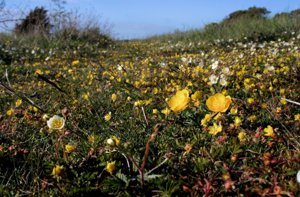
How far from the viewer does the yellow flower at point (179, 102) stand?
183cm

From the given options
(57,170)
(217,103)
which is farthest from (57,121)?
(217,103)

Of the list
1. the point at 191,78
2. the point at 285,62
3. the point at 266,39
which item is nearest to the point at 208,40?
the point at 266,39

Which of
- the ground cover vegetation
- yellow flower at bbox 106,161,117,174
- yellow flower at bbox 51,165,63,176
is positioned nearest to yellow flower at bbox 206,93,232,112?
the ground cover vegetation

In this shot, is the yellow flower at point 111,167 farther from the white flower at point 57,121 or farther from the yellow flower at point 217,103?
the yellow flower at point 217,103

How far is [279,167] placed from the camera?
1882 millimetres

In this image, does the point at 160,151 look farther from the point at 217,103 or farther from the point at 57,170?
the point at 57,170

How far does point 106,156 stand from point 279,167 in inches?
30.3

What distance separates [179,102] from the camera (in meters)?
1.87

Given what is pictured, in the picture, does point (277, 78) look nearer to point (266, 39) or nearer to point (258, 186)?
point (258, 186)

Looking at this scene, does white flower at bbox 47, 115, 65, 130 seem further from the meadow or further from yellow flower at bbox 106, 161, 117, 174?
yellow flower at bbox 106, 161, 117, 174

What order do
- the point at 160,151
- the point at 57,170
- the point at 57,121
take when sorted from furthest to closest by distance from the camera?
the point at 160,151, the point at 57,121, the point at 57,170

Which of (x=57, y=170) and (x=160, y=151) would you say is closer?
(x=57, y=170)

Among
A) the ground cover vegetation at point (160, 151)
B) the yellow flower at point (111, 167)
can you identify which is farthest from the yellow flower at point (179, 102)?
the yellow flower at point (111, 167)

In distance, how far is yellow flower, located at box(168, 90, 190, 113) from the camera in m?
1.83
